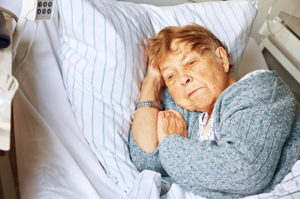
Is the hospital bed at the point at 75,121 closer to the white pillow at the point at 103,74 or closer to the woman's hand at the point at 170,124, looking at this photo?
the white pillow at the point at 103,74

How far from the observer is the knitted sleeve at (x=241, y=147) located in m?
0.92

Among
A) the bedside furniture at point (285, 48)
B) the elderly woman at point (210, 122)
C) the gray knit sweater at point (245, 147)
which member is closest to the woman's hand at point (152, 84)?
the elderly woman at point (210, 122)

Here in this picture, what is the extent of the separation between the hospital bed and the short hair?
0.07m

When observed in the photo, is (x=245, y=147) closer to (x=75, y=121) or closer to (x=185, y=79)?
(x=185, y=79)

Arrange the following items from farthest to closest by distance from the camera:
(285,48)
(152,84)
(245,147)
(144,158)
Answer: (285,48), (152,84), (144,158), (245,147)

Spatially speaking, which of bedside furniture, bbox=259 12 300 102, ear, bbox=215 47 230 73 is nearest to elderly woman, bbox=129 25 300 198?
ear, bbox=215 47 230 73

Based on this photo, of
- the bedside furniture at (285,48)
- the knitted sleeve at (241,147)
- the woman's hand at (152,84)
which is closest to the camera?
the knitted sleeve at (241,147)

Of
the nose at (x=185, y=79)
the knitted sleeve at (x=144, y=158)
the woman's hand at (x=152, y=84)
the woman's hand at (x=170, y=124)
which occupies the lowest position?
the knitted sleeve at (x=144, y=158)

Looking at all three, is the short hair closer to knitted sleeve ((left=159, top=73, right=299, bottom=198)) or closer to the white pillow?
the white pillow

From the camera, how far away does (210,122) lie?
3.89ft

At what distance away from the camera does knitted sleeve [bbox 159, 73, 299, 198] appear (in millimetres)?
919

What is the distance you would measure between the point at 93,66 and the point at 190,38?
1.36 ft

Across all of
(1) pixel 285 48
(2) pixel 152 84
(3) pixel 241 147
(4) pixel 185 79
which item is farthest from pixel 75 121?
(1) pixel 285 48

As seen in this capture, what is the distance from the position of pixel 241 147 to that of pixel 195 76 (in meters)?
Answer: 0.37
